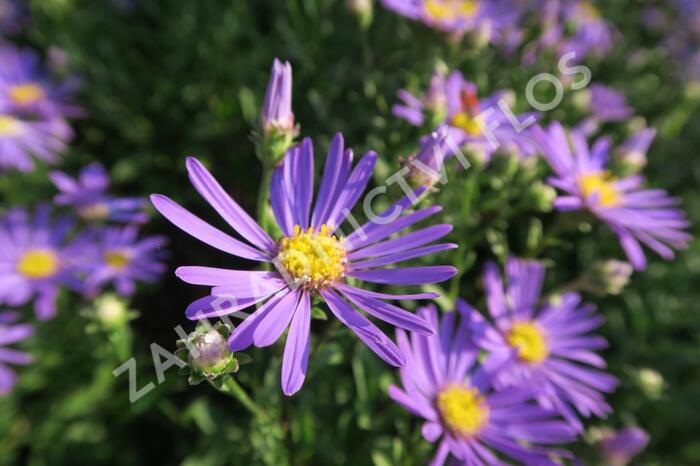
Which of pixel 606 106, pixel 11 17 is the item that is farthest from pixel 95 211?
pixel 606 106

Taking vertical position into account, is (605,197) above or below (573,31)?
below

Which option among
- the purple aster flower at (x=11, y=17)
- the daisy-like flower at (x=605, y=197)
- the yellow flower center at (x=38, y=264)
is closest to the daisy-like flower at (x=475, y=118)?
the daisy-like flower at (x=605, y=197)

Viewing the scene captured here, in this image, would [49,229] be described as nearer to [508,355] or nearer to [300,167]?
[300,167]

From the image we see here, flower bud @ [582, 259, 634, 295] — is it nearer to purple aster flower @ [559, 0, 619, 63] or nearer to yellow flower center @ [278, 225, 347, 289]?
yellow flower center @ [278, 225, 347, 289]

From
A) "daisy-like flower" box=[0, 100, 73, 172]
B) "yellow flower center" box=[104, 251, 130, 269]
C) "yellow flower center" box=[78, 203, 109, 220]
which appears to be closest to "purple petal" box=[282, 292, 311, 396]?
"yellow flower center" box=[104, 251, 130, 269]

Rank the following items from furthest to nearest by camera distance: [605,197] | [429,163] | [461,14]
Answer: [461,14] → [605,197] → [429,163]

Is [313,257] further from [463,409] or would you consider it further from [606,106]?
[606,106]

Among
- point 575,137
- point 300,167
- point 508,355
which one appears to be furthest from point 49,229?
point 575,137
